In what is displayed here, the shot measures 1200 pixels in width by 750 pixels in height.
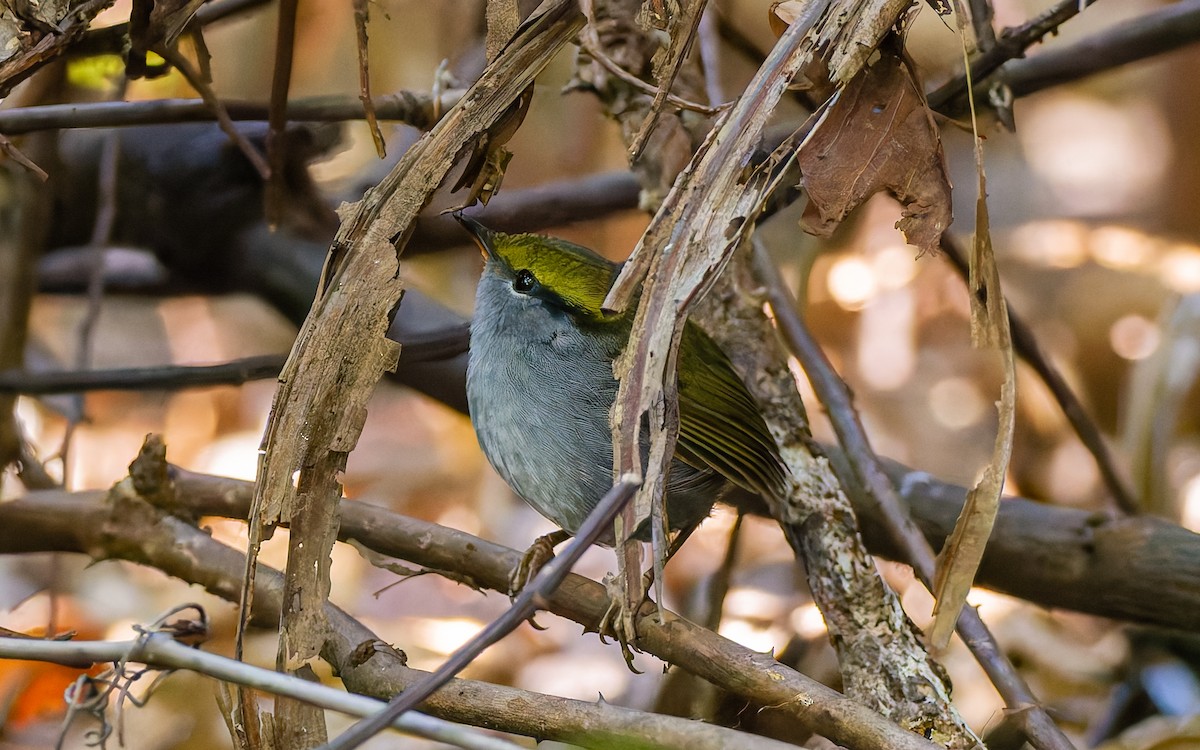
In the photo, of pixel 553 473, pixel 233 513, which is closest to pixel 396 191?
pixel 553 473

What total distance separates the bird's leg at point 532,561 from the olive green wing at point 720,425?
1.48 feet

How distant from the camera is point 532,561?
2543mm

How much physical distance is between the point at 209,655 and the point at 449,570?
1041 millimetres

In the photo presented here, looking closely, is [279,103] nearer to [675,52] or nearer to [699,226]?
[675,52]

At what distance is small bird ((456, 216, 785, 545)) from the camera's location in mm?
2340

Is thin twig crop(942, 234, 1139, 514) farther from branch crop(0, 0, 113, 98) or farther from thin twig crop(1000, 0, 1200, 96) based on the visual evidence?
branch crop(0, 0, 113, 98)

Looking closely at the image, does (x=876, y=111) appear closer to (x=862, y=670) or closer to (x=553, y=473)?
(x=553, y=473)

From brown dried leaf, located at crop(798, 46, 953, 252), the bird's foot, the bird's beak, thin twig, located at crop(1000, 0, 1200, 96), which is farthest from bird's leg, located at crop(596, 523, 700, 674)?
thin twig, located at crop(1000, 0, 1200, 96)

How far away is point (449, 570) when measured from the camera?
2475 mm

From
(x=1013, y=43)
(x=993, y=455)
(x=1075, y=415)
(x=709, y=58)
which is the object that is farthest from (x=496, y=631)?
(x=1075, y=415)

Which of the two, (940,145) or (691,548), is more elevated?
(691,548)

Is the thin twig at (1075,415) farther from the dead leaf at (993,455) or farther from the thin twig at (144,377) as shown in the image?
the thin twig at (144,377)

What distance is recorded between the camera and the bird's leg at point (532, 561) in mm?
2453

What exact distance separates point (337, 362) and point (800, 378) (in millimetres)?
3712
